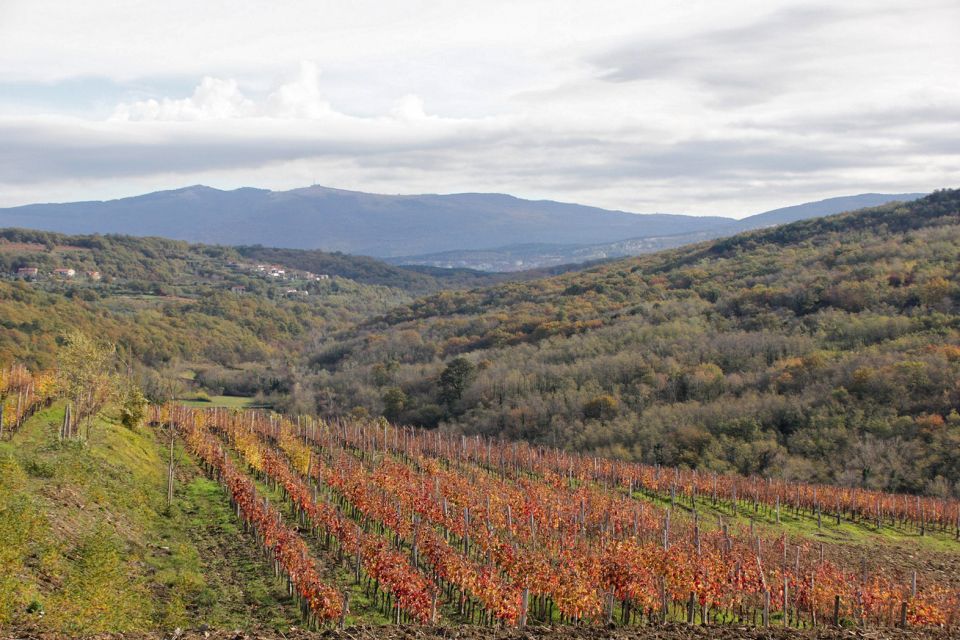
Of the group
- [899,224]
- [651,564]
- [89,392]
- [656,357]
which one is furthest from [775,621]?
[899,224]

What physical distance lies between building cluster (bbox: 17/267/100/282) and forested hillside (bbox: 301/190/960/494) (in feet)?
215

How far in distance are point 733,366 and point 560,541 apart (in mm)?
43156

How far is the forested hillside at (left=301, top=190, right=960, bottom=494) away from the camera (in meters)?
47.2

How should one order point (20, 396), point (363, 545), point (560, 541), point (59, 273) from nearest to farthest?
point (363, 545) → point (560, 541) → point (20, 396) → point (59, 273)

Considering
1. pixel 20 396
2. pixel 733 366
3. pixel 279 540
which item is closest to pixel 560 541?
pixel 279 540

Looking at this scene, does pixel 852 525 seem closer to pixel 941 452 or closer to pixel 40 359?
pixel 941 452

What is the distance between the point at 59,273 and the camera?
145125 millimetres

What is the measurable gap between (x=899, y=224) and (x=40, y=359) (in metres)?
112

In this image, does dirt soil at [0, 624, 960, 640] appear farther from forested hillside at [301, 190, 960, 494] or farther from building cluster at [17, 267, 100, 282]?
building cluster at [17, 267, 100, 282]

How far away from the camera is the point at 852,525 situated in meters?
33.4

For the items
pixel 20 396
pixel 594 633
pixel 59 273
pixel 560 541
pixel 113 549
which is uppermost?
pixel 59 273

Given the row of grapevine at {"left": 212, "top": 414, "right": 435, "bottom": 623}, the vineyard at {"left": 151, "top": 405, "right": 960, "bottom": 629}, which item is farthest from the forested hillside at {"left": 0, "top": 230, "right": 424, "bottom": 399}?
the vineyard at {"left": 151, "top": 405, "right": 960, "bottom": 629}

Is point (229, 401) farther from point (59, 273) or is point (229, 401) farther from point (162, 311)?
point (59, 273)

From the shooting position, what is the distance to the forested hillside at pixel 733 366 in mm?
47219
